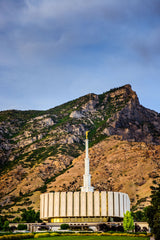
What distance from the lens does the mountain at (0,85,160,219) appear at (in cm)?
13275

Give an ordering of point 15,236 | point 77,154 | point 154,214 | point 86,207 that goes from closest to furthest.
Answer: point 15,236 → point 154,214 → point 86,207 → point 77,154

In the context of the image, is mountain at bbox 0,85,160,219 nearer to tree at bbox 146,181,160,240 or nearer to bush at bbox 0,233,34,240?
tree at bbox 146,181,160,240

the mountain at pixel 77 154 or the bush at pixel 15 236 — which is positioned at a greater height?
the mountain at pixel 77 154

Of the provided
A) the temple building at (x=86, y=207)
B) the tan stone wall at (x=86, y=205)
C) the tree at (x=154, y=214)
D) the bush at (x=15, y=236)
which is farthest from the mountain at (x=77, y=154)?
the bush at (x=15, y=236)

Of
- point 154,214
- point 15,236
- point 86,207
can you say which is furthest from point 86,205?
point 15,236

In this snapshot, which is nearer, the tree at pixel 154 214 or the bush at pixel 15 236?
the bush at pixel 15 236

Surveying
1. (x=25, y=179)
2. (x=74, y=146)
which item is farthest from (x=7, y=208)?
(x=74, y=146)

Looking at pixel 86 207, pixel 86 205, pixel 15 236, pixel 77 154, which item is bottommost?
pixel 15 236

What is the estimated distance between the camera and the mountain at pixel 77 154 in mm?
132750

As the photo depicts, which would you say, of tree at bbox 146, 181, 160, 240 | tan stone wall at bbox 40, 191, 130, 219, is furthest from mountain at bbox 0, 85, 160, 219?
tree at bbox 146, 181, 160, 240

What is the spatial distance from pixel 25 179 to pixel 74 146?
108ft

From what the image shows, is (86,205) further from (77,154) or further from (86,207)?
(77,154)

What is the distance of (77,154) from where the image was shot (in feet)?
531

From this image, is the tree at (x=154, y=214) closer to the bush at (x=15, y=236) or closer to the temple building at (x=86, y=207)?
the bush at (x=15, y=236)
